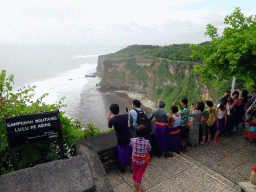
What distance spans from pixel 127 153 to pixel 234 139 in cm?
428

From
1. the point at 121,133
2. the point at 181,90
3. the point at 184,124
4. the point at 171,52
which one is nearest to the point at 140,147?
the point at 121,133

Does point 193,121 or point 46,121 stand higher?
point 46,121

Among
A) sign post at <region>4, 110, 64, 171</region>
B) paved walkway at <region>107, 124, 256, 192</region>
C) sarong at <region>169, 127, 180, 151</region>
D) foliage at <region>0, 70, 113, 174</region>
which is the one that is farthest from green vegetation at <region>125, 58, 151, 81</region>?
sign post at <region>4, 110, 64, 171</region>

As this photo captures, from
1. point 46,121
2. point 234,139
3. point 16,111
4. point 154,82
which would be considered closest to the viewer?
point 46,121

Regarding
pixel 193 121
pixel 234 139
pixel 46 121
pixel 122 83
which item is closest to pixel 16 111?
pixel 46 121

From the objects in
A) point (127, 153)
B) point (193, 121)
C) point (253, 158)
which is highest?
point (193, 121)

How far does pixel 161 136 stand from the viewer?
4.85 meters

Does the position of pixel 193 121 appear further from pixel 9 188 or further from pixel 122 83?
pixel 122 83

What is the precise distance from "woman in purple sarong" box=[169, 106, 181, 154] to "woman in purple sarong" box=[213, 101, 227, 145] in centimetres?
166

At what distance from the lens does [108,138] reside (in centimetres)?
457

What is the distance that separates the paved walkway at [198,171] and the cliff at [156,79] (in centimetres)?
3466

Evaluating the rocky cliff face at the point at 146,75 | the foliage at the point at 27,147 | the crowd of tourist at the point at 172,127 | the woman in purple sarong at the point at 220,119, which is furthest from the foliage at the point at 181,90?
the foliage at the point at 27,147

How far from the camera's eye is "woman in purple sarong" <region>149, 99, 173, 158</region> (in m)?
4.64

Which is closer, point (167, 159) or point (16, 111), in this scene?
point (16, 111)
